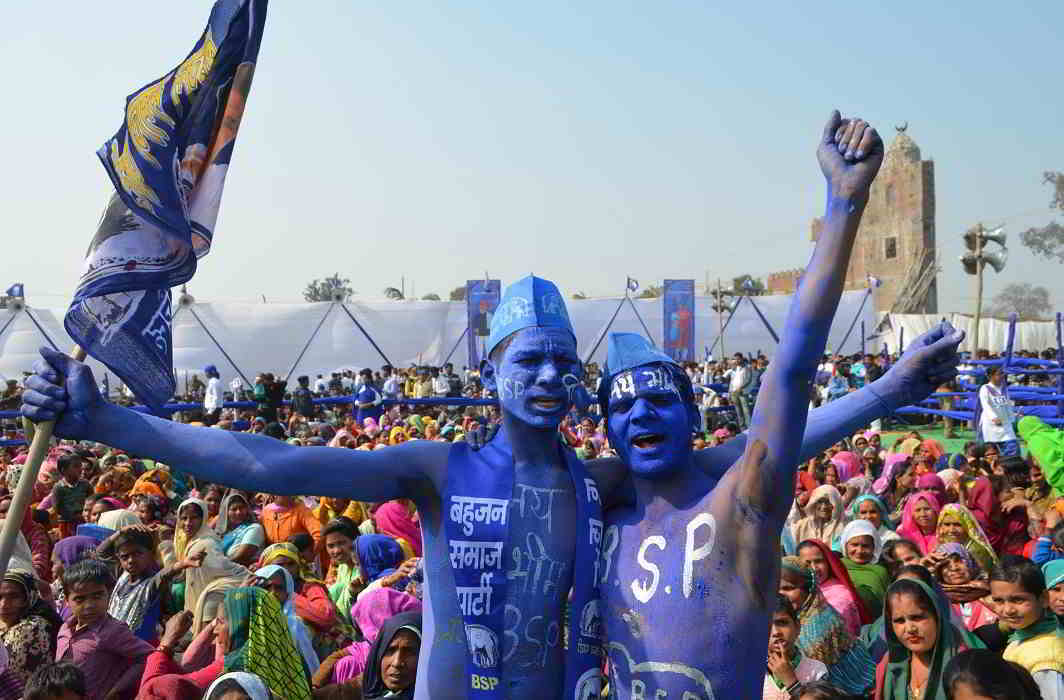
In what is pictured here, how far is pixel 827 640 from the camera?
4797mm

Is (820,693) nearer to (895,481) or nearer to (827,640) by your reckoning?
(827,640)

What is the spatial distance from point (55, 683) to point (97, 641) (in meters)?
1.04

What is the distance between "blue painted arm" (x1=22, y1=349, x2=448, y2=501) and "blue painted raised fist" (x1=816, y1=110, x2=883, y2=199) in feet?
3.84

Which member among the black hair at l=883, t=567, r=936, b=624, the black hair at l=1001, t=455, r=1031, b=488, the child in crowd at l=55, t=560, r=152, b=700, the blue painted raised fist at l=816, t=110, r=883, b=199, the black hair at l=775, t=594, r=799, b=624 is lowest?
the child in crowd at l=55, t=560, r=152, b=700

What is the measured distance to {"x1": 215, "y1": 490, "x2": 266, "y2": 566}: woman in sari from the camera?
6.97m

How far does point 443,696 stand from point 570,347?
3.04 feet

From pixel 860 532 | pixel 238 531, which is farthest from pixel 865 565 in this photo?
pixel 238 531

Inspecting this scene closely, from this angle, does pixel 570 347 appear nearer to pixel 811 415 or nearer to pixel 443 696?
pixel 811 415

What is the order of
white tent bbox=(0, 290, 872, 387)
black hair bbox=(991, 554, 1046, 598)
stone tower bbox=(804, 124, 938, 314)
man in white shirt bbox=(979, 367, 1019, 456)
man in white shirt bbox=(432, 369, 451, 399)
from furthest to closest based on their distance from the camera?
stone tower bbox=(804, 124, 938, 314)
white tent bbox=(0, 290, 872, 387)
man in white shirt bbox=(432, 369, 451, 399)
man in white shirt bbox=(979, 367, 1019, 456)
black hair bbox=(991, 554, 1046, 598)

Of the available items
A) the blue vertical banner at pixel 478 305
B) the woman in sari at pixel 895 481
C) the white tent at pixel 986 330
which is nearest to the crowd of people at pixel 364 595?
the woman in sari at pixel 895 481

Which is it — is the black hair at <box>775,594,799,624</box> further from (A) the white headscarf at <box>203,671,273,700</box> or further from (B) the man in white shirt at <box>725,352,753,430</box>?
(B) the man in white shirt at <box>725,352,753,430</box>

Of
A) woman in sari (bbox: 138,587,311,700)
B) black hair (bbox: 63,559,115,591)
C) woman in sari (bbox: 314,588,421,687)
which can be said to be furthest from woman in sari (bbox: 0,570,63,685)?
woman in sari (bbox: 314,588,421,687)

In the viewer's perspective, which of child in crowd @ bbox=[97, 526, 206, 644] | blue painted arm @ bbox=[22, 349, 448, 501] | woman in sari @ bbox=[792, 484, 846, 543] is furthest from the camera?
woman in sari @ bbox=[792, 484, 846, 543]

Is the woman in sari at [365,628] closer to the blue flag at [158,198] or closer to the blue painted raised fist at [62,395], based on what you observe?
the blue flag at [158,198]
